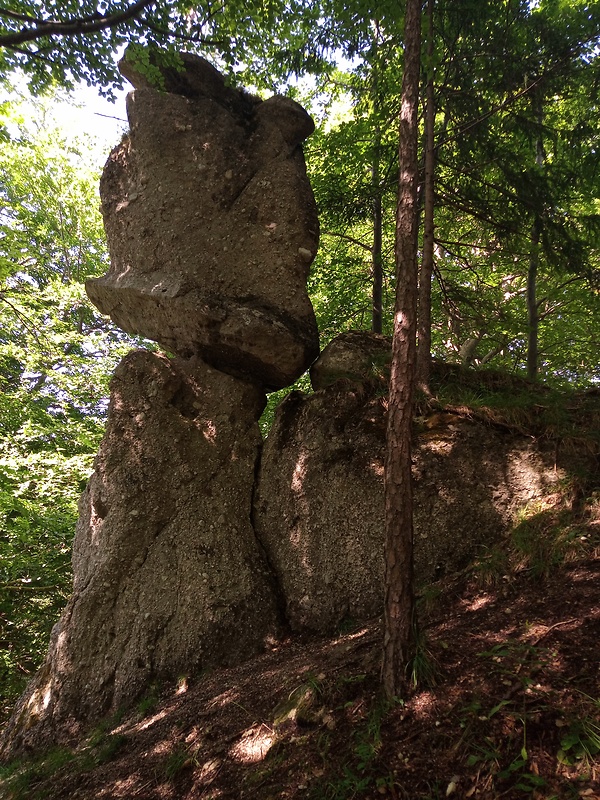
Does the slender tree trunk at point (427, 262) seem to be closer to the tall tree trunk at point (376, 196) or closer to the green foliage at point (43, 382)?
the tall tree trunk at point (376, 196)

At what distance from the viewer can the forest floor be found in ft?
9.20

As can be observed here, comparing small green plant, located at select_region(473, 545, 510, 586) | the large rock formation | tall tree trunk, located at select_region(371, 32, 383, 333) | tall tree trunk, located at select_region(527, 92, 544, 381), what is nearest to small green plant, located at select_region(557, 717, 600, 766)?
small green plant, located at select_region(473, 545, 510, 586)

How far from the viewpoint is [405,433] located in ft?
12.9

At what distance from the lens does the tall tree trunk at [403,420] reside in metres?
3.65

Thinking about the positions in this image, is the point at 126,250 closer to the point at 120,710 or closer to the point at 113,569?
the point at 113,569

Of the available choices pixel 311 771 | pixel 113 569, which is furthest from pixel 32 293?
pixel 311 771

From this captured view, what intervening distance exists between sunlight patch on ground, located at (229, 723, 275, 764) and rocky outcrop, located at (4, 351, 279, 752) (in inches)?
78.7

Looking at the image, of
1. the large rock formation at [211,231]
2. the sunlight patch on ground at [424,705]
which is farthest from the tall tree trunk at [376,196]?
the sunlight patch on ground at [424,705]

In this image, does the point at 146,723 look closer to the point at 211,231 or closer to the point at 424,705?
the point at 424,705

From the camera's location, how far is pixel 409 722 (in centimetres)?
328

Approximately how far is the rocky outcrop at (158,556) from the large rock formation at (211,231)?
696 mm

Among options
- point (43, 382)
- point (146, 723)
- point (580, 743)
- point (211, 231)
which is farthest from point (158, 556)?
point (43, 382)

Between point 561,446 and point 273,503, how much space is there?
3.57m

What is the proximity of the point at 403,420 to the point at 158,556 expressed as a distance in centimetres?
407
